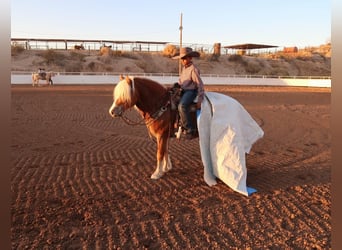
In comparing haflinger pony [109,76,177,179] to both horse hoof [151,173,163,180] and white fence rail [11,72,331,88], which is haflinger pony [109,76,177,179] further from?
white fence rail [11,72,331,88]

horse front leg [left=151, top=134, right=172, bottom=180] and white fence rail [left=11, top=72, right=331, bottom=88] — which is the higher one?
white fence rail [left=11, top=72, right=331, bottom=88]

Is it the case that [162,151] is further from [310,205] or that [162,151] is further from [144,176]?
[310,205]

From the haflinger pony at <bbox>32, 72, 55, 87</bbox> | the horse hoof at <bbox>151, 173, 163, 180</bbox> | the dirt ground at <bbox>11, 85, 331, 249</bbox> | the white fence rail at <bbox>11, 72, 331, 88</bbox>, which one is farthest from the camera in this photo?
the white fence rail at <bbox>11, 72, 331, 88</bbox>

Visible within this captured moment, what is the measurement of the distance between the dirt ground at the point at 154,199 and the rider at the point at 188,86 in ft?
3.67

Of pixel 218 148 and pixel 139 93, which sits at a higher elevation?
pixel 139 93

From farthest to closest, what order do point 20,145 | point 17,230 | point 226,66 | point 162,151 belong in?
point 226,66 < point 20,145 < point 162,151 < point 17,230

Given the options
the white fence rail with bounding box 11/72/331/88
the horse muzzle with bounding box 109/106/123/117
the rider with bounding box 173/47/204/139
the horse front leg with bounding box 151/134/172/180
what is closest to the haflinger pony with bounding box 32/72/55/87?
the white fence rail with bounding box 11/72/331/88

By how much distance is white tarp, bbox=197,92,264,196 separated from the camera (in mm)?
5324

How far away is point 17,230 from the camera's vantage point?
3895mm

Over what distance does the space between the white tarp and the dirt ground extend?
0.82ft

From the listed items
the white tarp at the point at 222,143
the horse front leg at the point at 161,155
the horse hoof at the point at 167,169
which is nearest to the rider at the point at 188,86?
the white tarp at the point at 222,143

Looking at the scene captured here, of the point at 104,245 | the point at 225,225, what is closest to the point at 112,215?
the point at 104,245

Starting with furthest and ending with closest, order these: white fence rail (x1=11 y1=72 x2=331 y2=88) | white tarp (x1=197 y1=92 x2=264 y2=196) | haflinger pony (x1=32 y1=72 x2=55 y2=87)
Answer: white fence rail (x1=11 y1=72 x2=331 y2=88) → haflinger pony (x1=32 y1=72 x2=55 y2=87) → white tarp (x1=197 y1=92 x2=264 y2=196)

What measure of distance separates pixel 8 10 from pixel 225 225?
340cm
